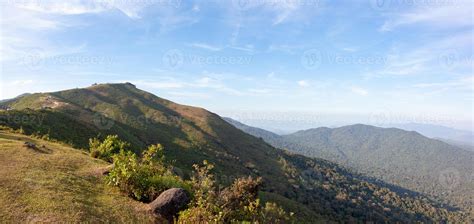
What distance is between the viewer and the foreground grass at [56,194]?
39.6ft

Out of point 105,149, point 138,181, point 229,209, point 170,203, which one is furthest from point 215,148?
point 229,209

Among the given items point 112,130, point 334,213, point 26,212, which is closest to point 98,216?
point 26,212

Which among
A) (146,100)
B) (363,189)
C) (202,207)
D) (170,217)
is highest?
(146,100)

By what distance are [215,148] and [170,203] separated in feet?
372

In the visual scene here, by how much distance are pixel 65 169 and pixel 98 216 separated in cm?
625

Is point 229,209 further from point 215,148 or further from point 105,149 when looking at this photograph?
point 215,148

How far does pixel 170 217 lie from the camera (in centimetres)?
Answer: 1387

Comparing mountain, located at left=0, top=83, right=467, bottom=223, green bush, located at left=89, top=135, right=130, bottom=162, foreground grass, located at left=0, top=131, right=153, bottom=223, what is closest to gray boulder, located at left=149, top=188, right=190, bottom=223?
foreground grass, located at left=0, top=131, right=153, bottom=223

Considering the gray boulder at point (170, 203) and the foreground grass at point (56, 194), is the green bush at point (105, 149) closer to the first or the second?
the foreground grass at point (56, 194)

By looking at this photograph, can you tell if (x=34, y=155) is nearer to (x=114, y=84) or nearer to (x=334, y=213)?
(x=334, y=213)

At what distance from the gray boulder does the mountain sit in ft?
182

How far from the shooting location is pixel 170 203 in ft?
45.9

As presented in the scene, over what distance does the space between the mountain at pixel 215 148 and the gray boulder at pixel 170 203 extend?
55.3m

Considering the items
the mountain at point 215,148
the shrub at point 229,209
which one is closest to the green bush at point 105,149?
the shrub at point 229,209
